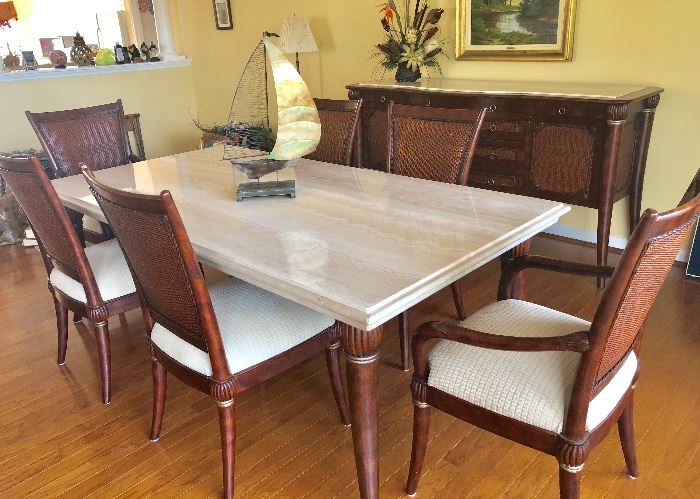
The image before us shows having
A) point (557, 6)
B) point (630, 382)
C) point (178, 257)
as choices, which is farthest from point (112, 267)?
point (557, 6)

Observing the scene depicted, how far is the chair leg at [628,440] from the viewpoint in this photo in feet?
5.33

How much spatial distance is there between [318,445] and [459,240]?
0.85 meters

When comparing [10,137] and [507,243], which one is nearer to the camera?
[507,243]

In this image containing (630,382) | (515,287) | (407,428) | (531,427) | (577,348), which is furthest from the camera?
(407,428)

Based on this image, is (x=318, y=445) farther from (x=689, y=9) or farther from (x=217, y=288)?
(x=689, y=9)

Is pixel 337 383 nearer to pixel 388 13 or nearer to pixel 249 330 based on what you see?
pixel 249 330

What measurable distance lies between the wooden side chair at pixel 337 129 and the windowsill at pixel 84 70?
297cm

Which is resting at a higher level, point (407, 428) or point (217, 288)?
point (217, 288)

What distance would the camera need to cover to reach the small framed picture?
5023mm

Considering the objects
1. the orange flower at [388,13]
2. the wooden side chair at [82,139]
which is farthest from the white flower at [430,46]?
the wooden side chair at [82,139]

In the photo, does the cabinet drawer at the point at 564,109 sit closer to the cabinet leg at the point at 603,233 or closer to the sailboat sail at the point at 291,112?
the cabinet leg at the point at 603,233

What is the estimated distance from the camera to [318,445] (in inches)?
75.1

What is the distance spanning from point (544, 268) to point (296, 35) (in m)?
3.11

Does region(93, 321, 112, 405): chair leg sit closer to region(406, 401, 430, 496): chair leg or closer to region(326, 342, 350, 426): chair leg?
region(326, 342, 350, 426): chair leg
